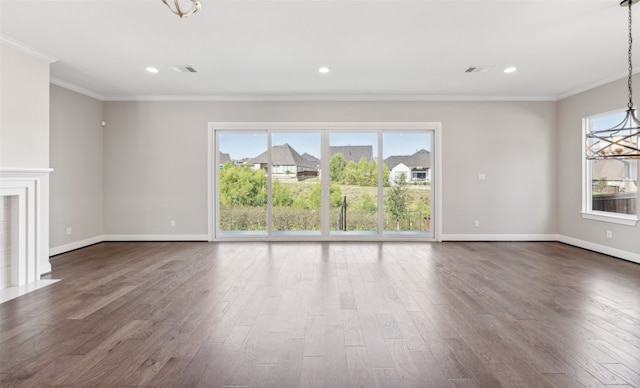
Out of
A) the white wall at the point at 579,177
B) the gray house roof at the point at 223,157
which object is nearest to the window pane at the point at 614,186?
the white wall at the point at 579,177

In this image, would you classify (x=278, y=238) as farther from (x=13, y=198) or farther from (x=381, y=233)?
(x=13, y=198)

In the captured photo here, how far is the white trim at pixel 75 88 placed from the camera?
5.21 meters

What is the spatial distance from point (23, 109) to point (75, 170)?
6.41ft

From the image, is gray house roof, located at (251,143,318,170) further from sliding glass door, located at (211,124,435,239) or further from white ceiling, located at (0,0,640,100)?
white ceiling, located at (0,0,640,100)

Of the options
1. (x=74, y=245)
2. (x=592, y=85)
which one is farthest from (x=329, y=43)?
(x=74, y=245)

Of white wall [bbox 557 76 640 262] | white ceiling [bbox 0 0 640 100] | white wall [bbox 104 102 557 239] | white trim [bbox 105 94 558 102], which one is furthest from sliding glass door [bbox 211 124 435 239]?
white wall [bbox 557 76 640 262]

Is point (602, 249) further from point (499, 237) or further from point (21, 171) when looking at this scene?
point (21, 171)

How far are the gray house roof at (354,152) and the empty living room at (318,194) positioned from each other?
0.14ft

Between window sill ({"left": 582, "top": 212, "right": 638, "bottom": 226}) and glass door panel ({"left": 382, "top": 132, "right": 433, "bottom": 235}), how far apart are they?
257 centimetres

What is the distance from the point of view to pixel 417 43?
3932mm

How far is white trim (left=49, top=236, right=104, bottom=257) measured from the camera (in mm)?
5272

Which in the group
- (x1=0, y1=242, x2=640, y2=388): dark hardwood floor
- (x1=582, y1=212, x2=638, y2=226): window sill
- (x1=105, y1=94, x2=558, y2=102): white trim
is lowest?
(x1=0, y1=242, x2=640, y2=388): dark hardwood floor

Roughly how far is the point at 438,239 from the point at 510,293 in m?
2.98

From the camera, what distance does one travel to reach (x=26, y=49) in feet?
13.0
